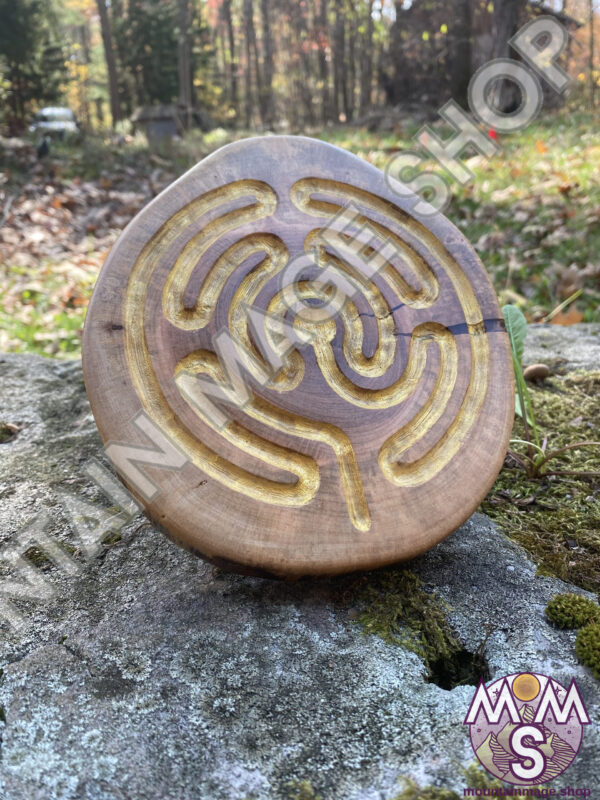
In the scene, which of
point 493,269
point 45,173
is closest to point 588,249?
point 493,269

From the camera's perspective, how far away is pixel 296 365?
5.04 ft

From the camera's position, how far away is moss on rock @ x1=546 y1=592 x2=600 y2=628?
1418 mm

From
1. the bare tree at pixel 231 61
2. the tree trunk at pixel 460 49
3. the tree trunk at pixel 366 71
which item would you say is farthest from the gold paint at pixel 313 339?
the bare tree at pixel 231 61

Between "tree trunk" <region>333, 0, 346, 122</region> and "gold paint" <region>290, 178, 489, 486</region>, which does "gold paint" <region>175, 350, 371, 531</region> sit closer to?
"gold paint" <region>290, 178, 489, 486</region>

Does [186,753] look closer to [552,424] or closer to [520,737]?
[520,737]

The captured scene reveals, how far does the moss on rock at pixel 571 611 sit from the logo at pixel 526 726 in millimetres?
169

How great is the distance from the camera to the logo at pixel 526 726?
113 centimetres

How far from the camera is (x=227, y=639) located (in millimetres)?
1386

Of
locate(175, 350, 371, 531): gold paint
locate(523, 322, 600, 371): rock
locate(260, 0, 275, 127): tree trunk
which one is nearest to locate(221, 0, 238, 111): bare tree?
locate(260, 0, 275, 127): tree trunk

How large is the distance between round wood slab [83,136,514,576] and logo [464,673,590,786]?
1.09 feet

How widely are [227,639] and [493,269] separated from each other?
3.64 metres

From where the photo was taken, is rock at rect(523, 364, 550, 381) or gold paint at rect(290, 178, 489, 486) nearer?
gold paint at rect(290, 178, 489, 486)

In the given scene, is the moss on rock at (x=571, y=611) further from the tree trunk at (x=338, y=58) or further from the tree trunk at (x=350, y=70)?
the tree trunk at (x=338, y=58)

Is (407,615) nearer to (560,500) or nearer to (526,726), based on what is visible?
(526,726)
